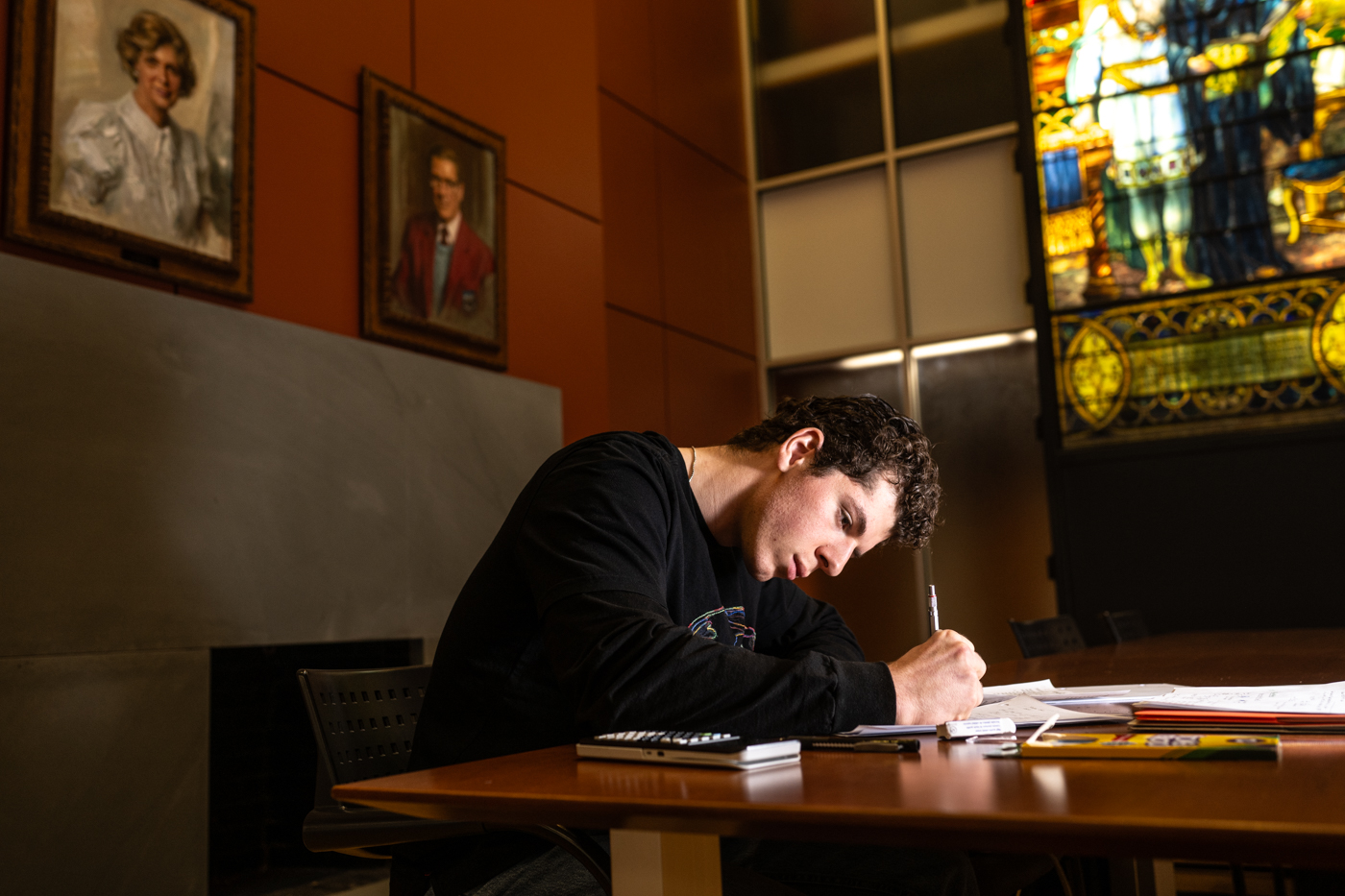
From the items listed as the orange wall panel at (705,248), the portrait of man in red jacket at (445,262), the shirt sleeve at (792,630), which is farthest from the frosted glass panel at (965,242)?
the shirt sleeve at (792,630)

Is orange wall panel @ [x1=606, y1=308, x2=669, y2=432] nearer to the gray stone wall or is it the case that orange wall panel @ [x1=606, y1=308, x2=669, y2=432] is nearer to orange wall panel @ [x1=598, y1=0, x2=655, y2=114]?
orange wall panel @ [x1=598, y1=0, x2=655, y2=114]

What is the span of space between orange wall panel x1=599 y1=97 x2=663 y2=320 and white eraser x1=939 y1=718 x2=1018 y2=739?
452 cm

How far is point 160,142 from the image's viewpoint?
299 centimetres

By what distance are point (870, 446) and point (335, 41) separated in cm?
278

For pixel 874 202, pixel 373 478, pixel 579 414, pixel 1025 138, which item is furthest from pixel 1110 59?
pixel 373 478

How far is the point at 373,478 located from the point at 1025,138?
4.42m

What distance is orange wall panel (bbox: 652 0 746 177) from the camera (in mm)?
6410

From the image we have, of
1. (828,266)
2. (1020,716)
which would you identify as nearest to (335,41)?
(1020,716)

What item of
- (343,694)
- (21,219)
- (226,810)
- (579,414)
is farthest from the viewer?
(579,414)

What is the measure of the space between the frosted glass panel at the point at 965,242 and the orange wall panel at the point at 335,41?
3.65 m

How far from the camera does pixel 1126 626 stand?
450 centimetres

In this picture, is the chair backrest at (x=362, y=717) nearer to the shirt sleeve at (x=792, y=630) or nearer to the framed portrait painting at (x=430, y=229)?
the shirt sleeve at (x=792, y=630)

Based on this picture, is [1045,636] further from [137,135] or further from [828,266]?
[828,266]

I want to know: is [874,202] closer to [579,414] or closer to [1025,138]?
[1025,138]
